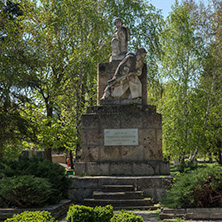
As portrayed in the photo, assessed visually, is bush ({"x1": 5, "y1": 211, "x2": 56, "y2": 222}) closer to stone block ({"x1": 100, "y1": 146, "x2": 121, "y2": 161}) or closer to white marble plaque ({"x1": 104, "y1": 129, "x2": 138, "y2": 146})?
stone block ({"x1": 100, "y1": 146, "x2": 121, "y2": 161})

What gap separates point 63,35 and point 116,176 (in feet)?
41.8

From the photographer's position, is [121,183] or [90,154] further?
[90,154]

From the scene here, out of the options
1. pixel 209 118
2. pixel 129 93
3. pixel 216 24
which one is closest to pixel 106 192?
pixel 129 93

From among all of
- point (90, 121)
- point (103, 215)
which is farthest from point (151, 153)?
point (103, 215)

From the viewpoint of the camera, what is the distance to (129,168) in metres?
11.3

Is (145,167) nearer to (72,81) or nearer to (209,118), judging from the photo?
(72,81)

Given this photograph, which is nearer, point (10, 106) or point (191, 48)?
point (10, 106)

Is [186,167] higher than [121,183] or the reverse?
higher

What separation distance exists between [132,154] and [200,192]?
368cm

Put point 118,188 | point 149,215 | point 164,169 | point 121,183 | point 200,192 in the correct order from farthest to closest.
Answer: point 164,169 → point 121,183 → point 118,188 → point 149,215 → point 200,192

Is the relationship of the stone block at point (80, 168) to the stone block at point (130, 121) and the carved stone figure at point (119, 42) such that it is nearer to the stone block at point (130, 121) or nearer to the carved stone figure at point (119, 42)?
the stone block at point (130, 121)

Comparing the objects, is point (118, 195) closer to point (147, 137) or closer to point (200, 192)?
point (147, 137)

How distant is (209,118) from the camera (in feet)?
79.0

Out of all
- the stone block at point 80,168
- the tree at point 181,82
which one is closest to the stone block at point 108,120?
the stone block at point 80,168
